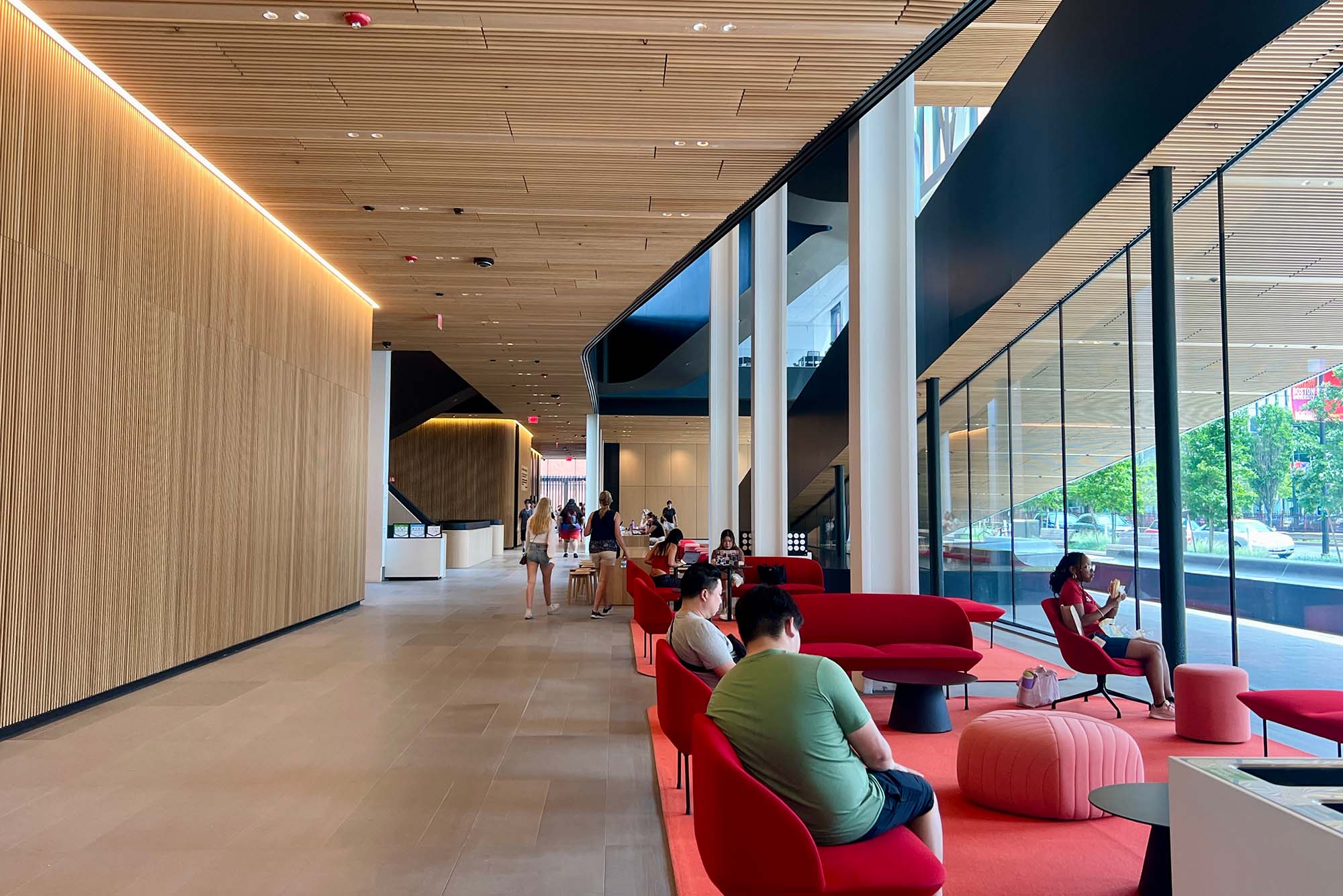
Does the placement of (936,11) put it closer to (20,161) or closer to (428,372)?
(20,161)

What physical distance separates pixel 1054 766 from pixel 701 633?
1.75 m

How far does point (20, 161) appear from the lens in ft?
18.3

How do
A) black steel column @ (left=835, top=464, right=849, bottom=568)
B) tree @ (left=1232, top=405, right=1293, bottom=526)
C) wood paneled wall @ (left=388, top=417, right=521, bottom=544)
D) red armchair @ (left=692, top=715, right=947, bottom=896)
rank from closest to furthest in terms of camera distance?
red armchair @ (left=692, top=715, right=947, bottom=896), tree @ (left=1232, top=405, right=1293, bottom=526), black steel column @ (left=835, top=464, right=849, bottom=568), wood paneled wall @ (left=388, top=417, right=521, bottom=544)

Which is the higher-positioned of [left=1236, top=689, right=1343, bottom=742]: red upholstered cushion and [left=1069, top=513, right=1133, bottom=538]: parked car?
[left=1069, top=513, right=1133, bottom=538]: parked car

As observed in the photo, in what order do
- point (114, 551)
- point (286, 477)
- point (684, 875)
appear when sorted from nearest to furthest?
point (684, 875) < point (114, 551) < point (286, 477)

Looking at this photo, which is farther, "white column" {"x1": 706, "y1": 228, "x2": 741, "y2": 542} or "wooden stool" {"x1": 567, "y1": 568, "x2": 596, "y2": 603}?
"white column" {"x1": 706, "y1": 228, "x2": 741, "y2": 542}

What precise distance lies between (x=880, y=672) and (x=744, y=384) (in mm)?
15679

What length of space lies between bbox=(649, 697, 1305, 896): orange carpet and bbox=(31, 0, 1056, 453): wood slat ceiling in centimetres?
431

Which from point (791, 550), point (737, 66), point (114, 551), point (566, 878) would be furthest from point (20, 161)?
point (791, 550)

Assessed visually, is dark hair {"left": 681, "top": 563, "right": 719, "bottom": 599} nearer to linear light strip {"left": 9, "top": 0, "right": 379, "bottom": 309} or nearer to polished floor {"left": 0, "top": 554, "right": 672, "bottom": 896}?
polished floor {"left": 0, "top": 554, "right": 672, "bottom": 896}

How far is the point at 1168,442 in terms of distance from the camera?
6.57 meters

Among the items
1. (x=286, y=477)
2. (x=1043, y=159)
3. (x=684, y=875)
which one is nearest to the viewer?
(x=684, y=875)

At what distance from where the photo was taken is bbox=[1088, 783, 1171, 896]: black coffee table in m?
3.03

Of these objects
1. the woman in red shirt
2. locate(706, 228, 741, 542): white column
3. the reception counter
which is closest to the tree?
the woman in red shirt
